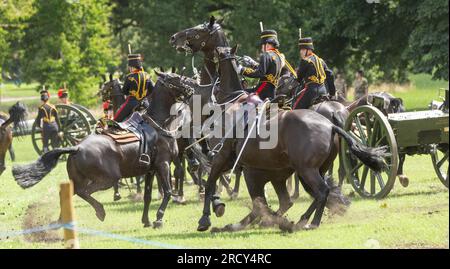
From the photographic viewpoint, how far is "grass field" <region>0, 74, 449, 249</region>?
10.3 meters

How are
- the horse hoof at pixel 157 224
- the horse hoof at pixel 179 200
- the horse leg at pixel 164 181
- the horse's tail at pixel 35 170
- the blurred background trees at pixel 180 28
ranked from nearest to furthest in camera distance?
the horse's tail at pixel 35 170
the horse hoof at pixel 157 224
the horse leg at pixel 164 181
the horse hoof at pixel 179 200
the blurred background trees at pixel 180 28

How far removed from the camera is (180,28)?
3984 centimetres

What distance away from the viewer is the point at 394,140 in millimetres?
13125

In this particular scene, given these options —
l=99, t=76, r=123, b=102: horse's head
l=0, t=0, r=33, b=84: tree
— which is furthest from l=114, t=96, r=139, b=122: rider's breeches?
l=0, t=0, r=33, b=84: tree

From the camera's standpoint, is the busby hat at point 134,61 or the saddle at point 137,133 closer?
the saddle at point 137,133

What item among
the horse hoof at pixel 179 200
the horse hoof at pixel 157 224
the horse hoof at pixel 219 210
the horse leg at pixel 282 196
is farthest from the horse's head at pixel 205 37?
the horse hoof at pixel 179 200

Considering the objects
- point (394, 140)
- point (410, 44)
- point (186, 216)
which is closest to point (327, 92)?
point (394, 140)

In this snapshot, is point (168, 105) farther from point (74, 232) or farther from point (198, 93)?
point (74, 232)

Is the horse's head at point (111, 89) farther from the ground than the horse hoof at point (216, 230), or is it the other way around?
the horse's head at point (111, 89)

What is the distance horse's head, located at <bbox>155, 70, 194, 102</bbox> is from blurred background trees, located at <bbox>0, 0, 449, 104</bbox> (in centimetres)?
1558

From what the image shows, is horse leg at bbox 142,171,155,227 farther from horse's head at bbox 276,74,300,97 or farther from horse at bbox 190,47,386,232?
horse's head at bbox 276,74,300,97

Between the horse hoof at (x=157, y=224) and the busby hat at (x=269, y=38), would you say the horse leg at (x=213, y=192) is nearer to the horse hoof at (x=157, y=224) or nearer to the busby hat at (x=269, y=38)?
the horse hoof at (x=157, y=224)

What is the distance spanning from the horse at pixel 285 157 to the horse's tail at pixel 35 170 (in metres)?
1.94

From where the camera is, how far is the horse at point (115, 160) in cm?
1222
